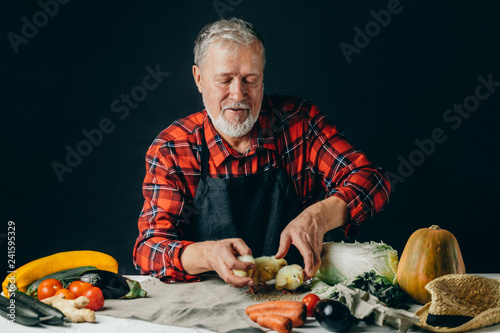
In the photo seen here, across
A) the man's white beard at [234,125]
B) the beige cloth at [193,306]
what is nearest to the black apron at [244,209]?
the man's white beard at [234,125]

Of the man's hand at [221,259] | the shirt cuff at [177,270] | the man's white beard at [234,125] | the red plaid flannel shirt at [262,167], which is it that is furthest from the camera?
the man's white beard at [234,125]

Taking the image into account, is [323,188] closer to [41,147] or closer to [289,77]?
[289,77]

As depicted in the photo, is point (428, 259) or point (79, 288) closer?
point (428, 259)

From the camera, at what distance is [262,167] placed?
112 inches

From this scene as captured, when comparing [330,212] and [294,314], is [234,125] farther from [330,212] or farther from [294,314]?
[294,314]

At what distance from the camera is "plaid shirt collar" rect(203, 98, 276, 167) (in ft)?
9.15

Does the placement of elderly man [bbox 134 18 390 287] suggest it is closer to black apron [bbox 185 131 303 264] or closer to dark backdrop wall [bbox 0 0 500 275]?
black apron [bbox 185 131 303 264]

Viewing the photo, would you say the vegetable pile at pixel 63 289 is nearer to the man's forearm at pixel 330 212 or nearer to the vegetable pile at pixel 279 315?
the vegetable pile at pixel 279 315

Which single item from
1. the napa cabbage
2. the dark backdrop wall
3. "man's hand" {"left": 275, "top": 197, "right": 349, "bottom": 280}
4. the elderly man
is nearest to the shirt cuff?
the elderly man

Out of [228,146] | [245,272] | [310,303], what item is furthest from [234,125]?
[310,303]

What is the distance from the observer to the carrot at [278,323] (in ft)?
5.54

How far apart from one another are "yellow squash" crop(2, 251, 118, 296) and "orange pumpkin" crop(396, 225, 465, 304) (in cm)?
126

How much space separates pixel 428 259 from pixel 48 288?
1.33m

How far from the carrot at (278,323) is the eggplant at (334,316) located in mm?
99
